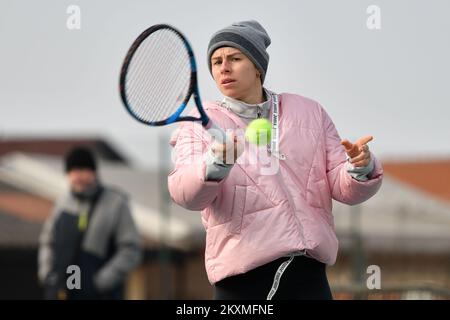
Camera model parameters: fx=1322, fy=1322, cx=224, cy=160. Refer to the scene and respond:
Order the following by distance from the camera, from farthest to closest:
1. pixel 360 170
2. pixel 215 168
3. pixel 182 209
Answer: pixel 182 209
pixel 360 170
pixel 215 168

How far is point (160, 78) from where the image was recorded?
4652 mm

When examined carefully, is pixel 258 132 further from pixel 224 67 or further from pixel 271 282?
pixel 271 282

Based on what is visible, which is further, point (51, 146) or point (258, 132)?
point (51, 146)

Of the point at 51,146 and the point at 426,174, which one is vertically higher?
the point at 51,146

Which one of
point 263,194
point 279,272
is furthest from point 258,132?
point 279,272

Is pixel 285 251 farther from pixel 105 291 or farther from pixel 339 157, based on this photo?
pixel 105 291

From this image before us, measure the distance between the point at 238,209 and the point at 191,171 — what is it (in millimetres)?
217

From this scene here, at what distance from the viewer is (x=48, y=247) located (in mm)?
7773

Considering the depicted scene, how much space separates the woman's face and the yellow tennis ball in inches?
10.5

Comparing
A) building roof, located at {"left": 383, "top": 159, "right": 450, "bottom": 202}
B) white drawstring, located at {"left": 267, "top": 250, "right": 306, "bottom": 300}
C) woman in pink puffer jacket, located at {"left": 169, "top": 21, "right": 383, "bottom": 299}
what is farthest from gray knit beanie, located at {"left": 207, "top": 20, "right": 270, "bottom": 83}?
building roof, located at {"left": 383, "top": 159, "right": 450, "bottom": 202}

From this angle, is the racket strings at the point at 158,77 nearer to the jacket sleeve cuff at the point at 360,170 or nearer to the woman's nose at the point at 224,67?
the woman's nose at the point at 224,67

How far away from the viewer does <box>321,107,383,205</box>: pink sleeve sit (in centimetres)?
457

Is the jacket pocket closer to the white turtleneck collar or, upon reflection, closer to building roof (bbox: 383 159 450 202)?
the white turtleneck collar
